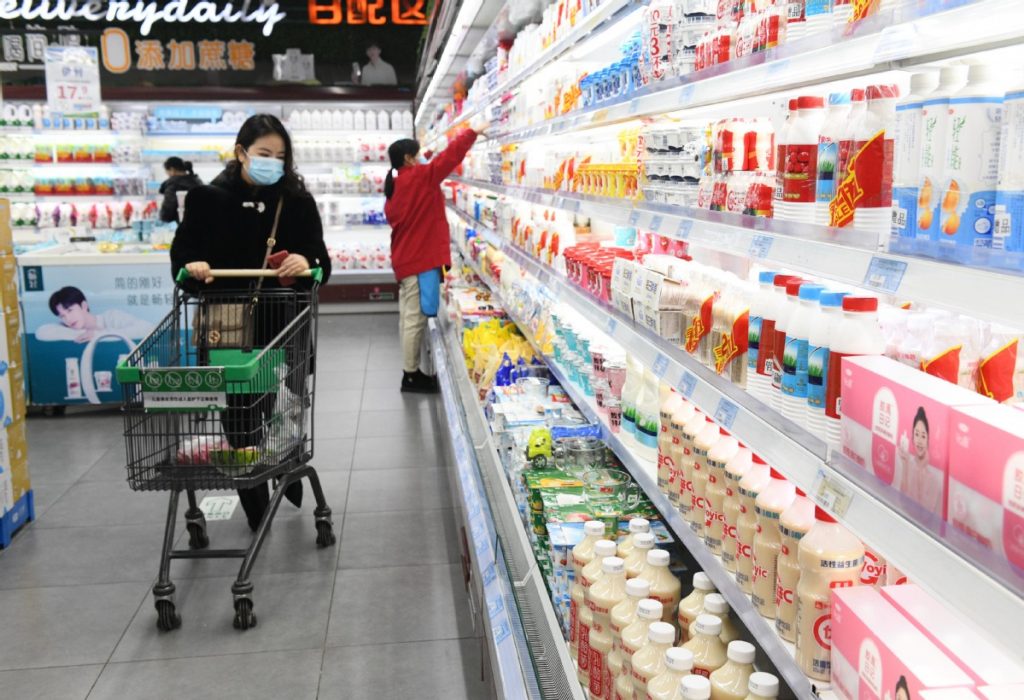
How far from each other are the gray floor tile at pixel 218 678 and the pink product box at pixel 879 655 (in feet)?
6.80

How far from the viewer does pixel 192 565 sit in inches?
157

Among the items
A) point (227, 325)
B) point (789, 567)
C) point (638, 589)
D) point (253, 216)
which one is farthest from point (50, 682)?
point (789, 567)

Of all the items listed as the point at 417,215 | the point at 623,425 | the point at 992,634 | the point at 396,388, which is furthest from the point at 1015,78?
the point at 396,388

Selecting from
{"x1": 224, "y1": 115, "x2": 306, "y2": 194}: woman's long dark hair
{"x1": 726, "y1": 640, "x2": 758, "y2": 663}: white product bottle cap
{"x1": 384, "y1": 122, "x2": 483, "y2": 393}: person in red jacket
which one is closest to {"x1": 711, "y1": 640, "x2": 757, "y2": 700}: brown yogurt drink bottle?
{"x1": 726, "y1": 640, "x2": 758, "y2": 663}: white product bottle cap

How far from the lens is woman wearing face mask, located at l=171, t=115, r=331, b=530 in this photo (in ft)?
12.5

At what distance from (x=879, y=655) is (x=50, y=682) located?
277cm

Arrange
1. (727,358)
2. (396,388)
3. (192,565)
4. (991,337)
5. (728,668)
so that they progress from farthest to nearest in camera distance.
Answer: (396,388), (192,565), (727,358), (728,668), (991,337)

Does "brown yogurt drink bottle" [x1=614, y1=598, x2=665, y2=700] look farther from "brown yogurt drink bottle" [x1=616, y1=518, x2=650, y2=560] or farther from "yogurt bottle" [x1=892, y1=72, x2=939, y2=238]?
"yogurt bottle" [x1=892, y1=72, x2=939, y2=238]

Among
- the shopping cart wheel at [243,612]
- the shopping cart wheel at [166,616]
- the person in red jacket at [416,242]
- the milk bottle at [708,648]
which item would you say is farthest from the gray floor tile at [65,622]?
the person in red jacket at [416,242]

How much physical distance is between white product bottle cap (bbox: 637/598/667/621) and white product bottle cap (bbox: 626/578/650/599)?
0.21 ft

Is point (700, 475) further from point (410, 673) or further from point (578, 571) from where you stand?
point (410, 673)

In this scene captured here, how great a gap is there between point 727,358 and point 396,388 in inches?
214

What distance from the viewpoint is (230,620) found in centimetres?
351

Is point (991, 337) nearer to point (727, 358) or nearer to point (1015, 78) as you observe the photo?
point (1015, 78)
